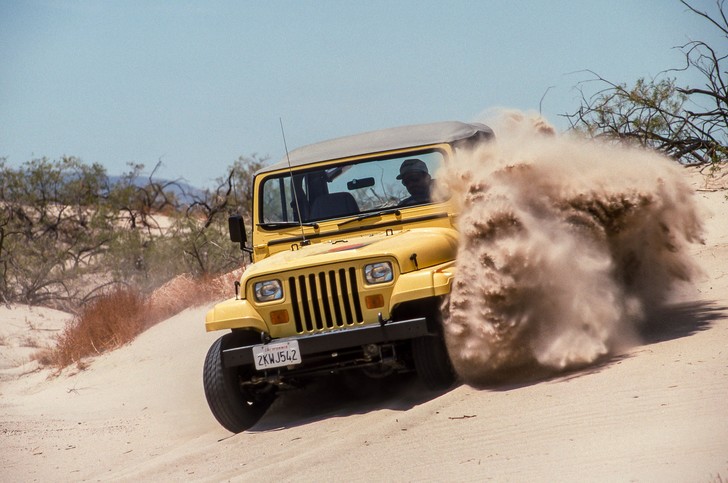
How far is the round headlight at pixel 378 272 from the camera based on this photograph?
703cm

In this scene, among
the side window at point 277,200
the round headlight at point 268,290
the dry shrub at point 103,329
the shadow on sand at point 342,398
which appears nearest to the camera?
the round headlight at point 268,290

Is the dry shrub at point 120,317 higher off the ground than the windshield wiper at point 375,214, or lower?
lower

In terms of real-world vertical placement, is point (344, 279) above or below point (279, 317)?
above

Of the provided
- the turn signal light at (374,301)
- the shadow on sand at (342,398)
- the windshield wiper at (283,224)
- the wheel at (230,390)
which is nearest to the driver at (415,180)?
the windshield wiper at (283,224)

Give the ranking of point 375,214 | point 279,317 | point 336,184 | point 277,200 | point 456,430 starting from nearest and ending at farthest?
1. point 456,430
2. point 279,317
3. point 375,214
4. point 336,184
5. point 277,200

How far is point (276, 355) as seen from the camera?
23.1 ft

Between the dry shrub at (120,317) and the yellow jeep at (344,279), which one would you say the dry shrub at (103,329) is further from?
the yellow jeep at (344,279)

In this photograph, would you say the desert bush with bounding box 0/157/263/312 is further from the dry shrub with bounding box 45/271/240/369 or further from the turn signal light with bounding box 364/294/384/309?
the turn signal light with bounding box 364/294/384/309

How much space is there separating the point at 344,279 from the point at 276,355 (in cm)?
71

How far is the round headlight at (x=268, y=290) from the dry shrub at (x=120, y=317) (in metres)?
7.68

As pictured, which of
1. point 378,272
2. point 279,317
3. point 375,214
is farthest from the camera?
point 375,214

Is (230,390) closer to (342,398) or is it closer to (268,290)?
(268,290)

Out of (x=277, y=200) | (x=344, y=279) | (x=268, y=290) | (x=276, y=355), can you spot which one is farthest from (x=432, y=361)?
(x=277, y=200)

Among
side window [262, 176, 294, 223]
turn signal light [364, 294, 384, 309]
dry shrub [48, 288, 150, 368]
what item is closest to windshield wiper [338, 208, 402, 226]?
side window [262, 176, 294, 223]
